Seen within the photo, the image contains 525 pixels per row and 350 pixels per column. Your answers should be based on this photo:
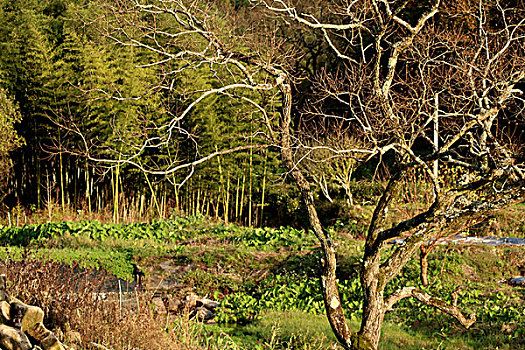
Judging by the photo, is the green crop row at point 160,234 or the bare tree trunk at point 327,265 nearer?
the bare tree trunk at point 327,265

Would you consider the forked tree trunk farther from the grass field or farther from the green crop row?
the green crop row

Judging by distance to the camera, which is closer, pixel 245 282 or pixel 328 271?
pixel 328 271

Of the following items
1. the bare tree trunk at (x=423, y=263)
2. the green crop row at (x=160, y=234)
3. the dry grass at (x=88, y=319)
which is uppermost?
the dry grass at (x=88, y=319)

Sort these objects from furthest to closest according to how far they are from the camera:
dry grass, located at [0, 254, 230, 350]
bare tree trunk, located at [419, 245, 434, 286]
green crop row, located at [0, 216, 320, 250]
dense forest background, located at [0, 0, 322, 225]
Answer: dense forest background, located at [0, 0, 322, 225]
green crop row, located at [0, 216, 320, 250]
bare tree trunk, located at [419, 245, 434, 286]
dry grass, located at [0, 254, 230, 350]

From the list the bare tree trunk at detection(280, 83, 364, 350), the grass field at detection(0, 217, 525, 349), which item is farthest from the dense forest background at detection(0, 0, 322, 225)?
the bare tree trunk at detection(280, 83, 364, 350)

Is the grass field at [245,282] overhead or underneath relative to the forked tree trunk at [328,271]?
underneath

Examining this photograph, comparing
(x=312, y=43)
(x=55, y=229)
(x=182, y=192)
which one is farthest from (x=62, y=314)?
(x=312, y=43)

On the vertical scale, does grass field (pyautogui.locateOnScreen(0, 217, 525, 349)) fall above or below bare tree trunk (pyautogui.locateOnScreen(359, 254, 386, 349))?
below

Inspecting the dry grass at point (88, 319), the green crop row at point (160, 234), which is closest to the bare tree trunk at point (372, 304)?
the dry grass at point (88, 319)

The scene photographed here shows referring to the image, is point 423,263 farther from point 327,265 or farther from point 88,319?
point 88,319

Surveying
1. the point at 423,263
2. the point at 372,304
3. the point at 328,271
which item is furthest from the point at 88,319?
the point at 423,263

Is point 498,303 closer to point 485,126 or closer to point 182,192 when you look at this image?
point 485,126

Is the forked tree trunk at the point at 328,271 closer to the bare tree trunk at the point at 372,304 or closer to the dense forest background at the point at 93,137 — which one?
the bare tree trunk at the point at 372,304

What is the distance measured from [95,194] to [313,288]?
8306 millimetres
